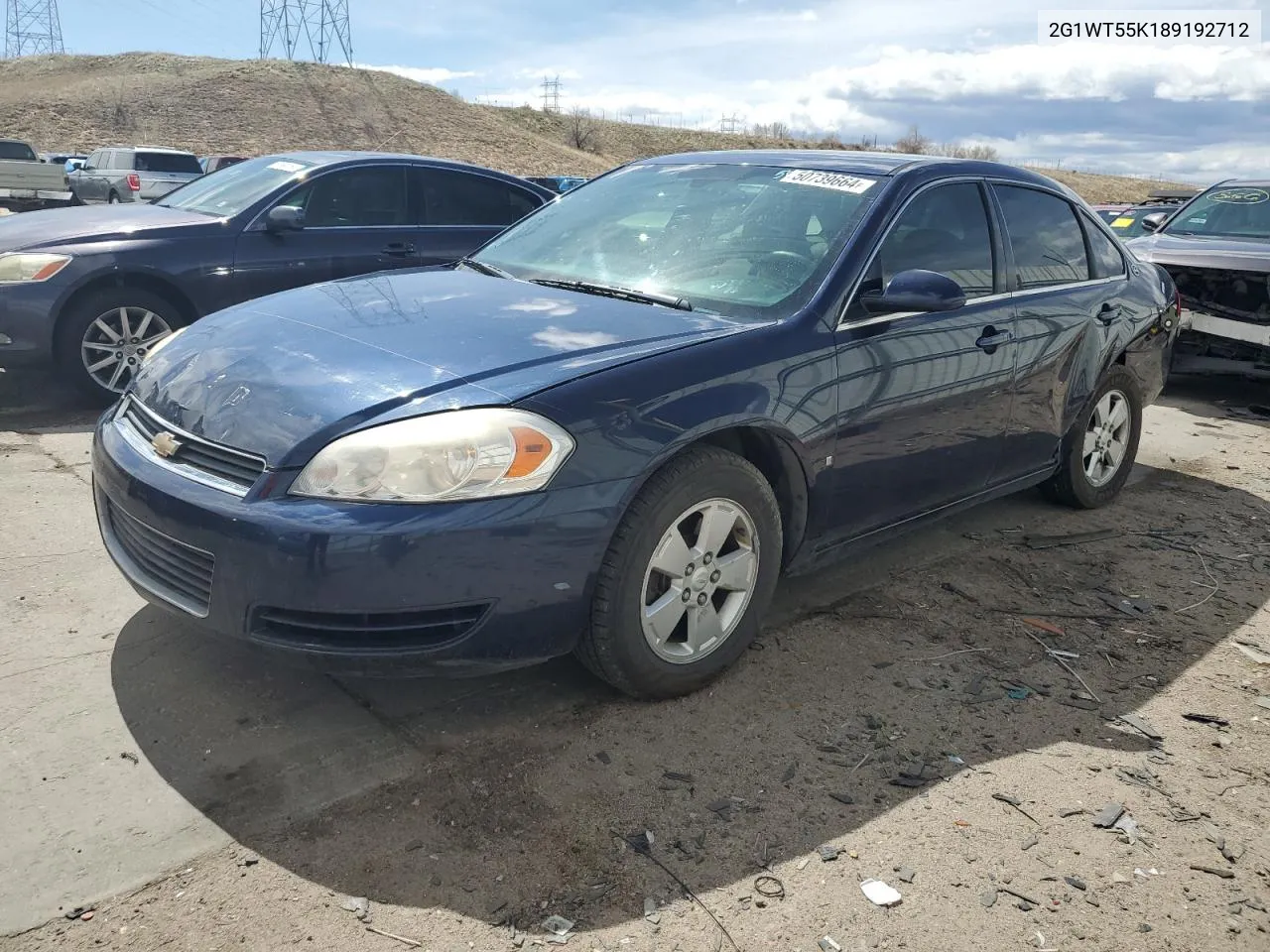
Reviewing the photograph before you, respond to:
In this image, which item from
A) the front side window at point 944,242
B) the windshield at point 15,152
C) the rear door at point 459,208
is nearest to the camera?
the front side window at point 944,242

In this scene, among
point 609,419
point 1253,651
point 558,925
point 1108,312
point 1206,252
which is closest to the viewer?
point 558,925

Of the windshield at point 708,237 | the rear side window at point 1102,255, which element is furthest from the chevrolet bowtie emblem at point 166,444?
the rear side window at point 1102,255

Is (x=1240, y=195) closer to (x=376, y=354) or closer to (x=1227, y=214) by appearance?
(x=1227, y=214)

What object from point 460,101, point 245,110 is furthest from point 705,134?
→ point 245,110

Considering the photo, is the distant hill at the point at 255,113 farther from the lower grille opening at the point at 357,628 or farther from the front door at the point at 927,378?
the lower grille opening at the point at 357,628

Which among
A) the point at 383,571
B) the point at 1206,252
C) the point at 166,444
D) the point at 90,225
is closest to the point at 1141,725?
the point at 383,571

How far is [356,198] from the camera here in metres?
7.12

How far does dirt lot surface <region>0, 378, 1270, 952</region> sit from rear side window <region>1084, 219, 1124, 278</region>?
5.99ft

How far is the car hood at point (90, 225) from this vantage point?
243 inches

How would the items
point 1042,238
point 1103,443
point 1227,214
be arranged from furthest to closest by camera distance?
point 1227,214 < point 1103,443 < point 1042,238

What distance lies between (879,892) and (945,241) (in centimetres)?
258

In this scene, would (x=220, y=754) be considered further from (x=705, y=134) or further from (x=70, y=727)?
(x=705, y=134)

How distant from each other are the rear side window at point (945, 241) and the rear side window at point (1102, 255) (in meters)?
1.06

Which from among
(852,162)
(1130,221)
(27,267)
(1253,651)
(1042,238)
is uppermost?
(852,162)
